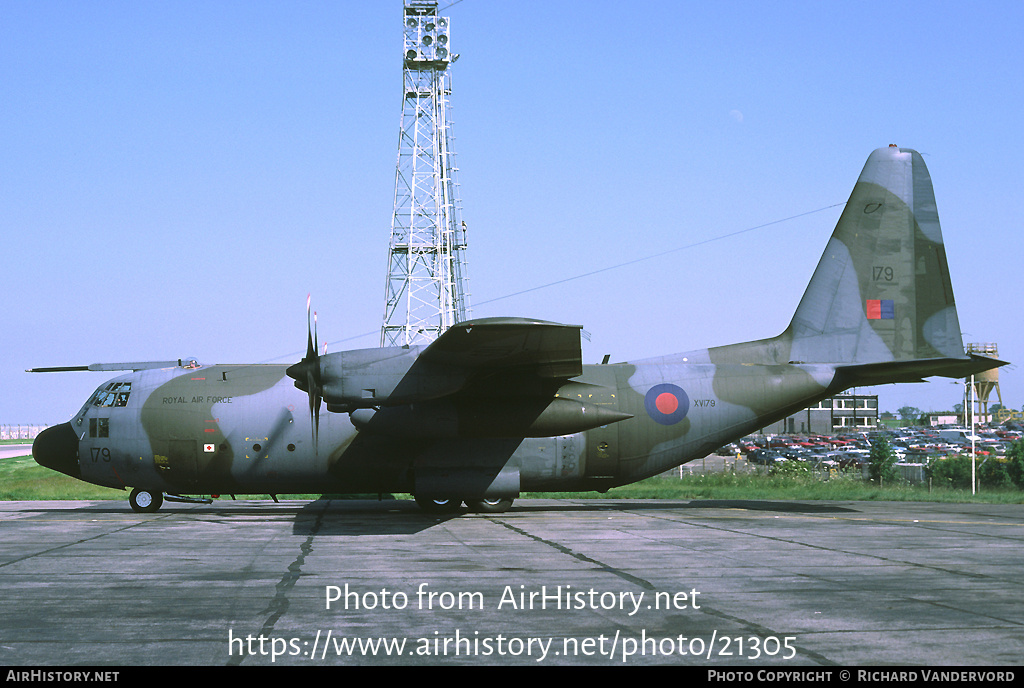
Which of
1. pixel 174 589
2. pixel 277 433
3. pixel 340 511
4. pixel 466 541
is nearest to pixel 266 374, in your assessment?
pixel 277 433

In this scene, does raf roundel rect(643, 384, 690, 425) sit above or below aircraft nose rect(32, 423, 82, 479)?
above

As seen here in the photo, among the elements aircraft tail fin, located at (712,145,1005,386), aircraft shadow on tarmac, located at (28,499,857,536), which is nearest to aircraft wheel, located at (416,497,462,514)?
aircraft shadow on tarmac, located at (28,499,857,536)

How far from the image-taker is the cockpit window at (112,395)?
71.7ft

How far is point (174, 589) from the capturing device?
11.3m

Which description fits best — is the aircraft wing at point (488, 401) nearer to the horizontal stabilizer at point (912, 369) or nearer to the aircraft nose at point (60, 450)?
the horizontal stabilizer at point (912, 369)

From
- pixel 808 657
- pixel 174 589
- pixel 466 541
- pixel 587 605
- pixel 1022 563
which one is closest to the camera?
pixel 808 657

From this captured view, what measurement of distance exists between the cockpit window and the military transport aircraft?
0.12ft

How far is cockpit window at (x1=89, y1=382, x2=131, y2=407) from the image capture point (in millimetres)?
21844

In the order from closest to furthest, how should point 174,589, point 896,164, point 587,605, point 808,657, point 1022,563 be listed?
point 808,657
point 587,605
point 174,589
point 1022,563
point 896,164

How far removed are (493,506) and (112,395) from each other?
34.2 ft

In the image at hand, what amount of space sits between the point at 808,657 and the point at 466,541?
9.60 meters

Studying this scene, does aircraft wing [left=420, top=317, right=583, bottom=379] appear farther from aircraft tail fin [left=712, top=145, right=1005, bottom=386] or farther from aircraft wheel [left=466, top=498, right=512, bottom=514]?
aircraft tail fin [left=712, top=145, right=1005, bottom=386]

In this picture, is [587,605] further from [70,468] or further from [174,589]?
[70,468]

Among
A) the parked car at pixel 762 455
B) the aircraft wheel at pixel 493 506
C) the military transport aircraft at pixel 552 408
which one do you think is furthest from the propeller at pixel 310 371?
the parked car at pixel 762 455
